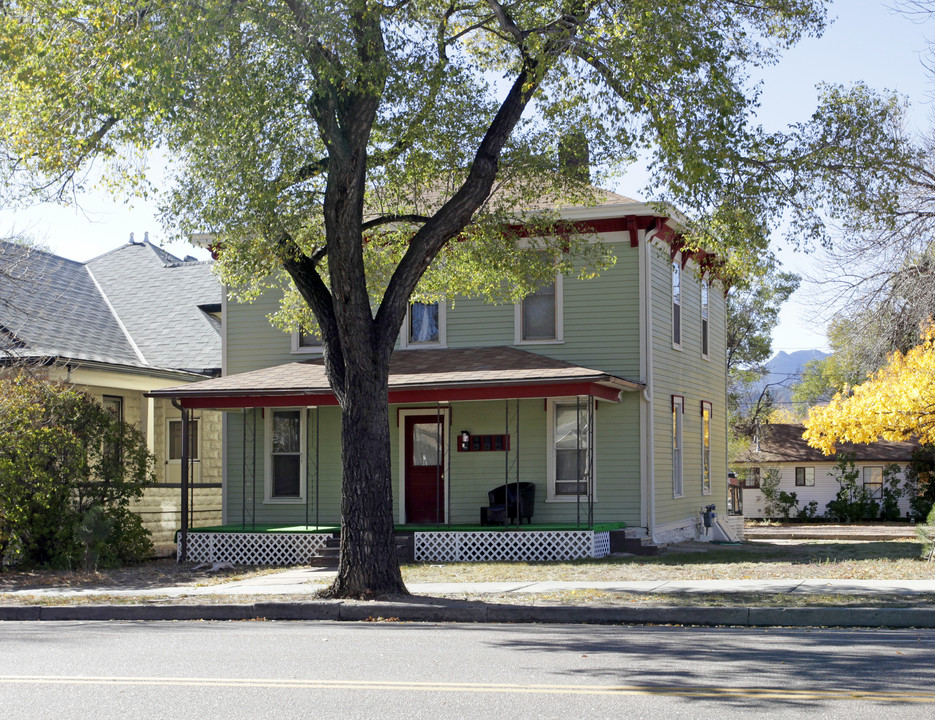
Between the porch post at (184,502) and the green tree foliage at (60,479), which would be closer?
the green tree foliage at (60,479)

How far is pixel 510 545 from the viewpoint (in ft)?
64.6

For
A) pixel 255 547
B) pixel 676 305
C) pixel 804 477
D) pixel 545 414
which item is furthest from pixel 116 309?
pixel 804 477

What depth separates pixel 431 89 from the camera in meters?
14.0

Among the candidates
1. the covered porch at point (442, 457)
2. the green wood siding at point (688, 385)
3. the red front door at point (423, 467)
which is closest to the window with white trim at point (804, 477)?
the green wood siding at point (688, 385)

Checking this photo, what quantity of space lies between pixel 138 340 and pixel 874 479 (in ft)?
115

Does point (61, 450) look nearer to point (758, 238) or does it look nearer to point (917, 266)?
point (758, 238)

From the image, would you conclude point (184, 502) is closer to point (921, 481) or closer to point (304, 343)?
point (304, 343)

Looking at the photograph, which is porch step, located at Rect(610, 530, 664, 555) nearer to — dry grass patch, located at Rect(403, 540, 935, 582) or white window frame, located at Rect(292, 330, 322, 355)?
dry grass patch, located at Rect(403, 540, 935, 582)

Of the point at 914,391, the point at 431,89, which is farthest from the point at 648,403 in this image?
the point at 431,89

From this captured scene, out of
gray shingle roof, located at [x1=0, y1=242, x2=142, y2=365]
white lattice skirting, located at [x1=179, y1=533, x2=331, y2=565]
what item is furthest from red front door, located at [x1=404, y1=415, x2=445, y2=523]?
gray shingle roof, located at [x1=0, y1=242, x2=142, y2=365]

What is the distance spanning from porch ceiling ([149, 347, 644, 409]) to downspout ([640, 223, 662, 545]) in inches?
19.4

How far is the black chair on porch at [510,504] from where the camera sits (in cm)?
2095

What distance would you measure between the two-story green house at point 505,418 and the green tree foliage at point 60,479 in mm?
1872

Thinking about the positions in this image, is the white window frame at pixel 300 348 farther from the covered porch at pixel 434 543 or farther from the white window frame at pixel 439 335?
the covered porch at pixel 434 543
